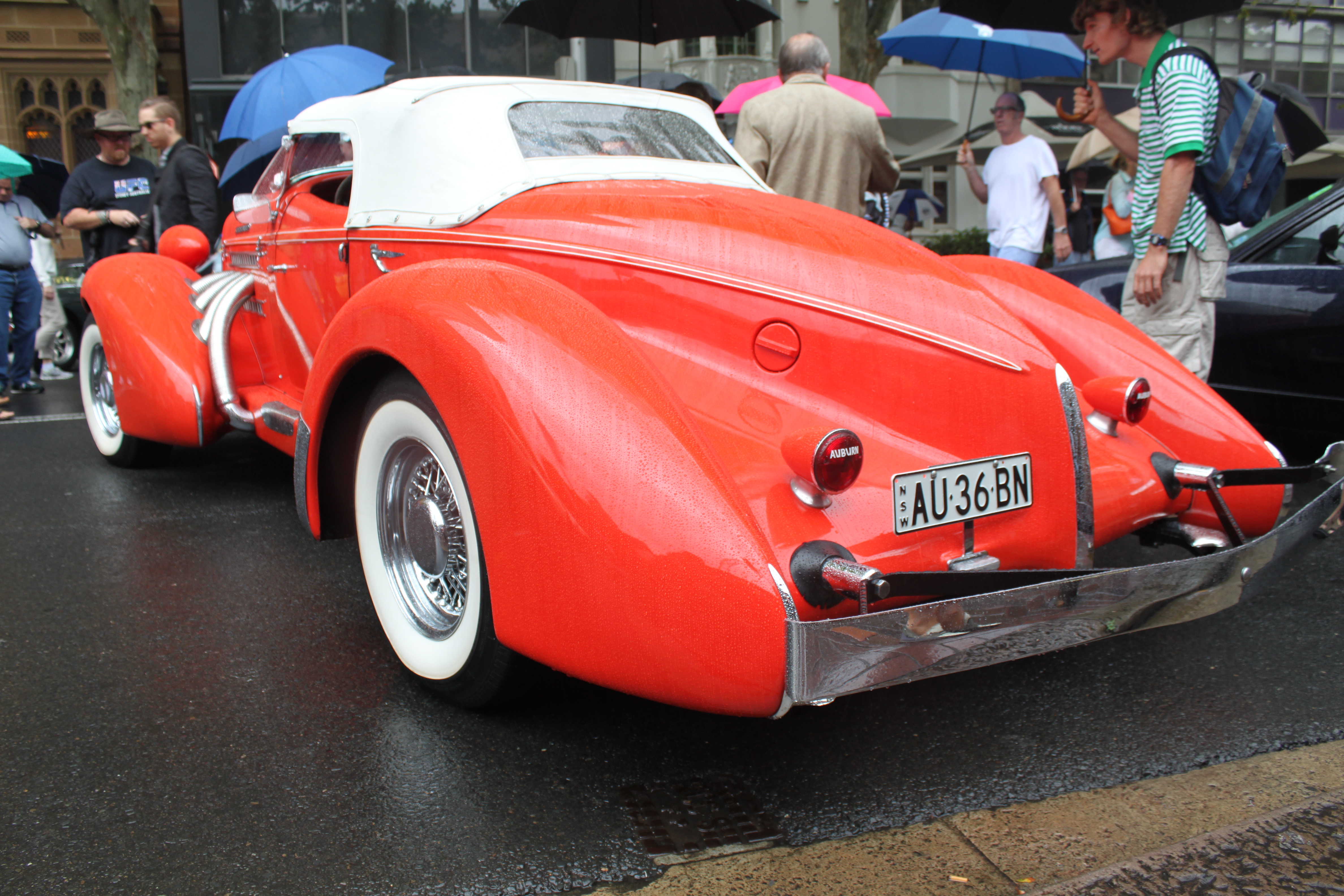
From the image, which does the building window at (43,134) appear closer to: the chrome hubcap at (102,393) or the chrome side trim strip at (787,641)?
the chrome hubcap at (102,393)

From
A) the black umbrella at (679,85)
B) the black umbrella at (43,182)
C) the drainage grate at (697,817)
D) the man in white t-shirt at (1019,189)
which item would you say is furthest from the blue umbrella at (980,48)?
the black umbrella at (43,182)

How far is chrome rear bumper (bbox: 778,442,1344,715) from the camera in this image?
70.0 inches

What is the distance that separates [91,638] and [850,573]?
240 cm

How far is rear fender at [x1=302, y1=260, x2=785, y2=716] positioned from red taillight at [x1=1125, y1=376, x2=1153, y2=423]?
52.3 inches

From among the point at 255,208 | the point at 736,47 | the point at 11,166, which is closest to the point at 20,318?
the point at 11,166

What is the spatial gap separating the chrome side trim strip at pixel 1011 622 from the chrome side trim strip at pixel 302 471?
1641 millimetres

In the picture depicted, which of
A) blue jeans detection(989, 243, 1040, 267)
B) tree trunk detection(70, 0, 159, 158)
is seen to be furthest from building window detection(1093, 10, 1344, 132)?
tree trunk detection(70, 0, 159, 158)

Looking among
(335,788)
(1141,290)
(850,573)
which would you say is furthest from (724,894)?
(1141,290)

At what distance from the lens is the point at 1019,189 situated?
6.74 meters

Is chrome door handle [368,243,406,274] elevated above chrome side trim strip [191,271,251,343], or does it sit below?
above

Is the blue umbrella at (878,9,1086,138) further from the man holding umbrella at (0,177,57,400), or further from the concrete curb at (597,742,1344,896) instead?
the concrete curb at (597,742,1344,896)

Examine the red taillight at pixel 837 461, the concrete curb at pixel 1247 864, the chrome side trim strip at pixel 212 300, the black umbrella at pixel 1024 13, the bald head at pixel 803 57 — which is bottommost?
the concrete curb at pixel 1247 864

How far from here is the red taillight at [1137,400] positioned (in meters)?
2.69

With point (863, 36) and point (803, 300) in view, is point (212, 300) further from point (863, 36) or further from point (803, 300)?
point (863, 36)
